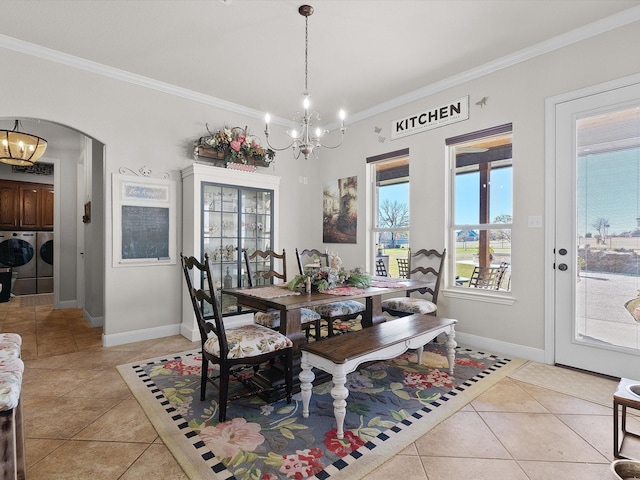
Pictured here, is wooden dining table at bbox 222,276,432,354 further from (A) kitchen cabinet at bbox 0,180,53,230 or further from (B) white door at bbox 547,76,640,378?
(A) kitchen cabinet at bbox 0,180,53,230

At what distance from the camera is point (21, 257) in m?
6.91

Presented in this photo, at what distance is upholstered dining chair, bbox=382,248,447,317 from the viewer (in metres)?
3.47

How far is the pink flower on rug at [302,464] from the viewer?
164 centimetres

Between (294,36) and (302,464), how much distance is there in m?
3.21

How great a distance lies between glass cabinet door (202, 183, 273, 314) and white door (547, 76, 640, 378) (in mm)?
3307

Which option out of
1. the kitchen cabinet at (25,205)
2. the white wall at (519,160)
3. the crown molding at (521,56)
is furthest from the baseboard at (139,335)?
the kitchen cabinet at (25,205)

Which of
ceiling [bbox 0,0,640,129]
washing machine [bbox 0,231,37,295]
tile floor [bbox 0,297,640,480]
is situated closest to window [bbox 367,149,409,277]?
ceiling [bbox 0,0,640,129]

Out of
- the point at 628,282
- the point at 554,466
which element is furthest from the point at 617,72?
the point at 554,466

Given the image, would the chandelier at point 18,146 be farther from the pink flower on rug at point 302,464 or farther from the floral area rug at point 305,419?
the pink flower on rug at point 302,464

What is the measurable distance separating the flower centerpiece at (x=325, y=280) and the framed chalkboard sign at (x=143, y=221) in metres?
1.92

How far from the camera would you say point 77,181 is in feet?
18.9

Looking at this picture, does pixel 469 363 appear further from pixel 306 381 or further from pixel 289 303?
pixel 289 303

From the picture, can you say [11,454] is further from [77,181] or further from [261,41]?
[77,181]

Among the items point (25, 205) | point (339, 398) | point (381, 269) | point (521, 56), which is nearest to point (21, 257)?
point (25, 205)
